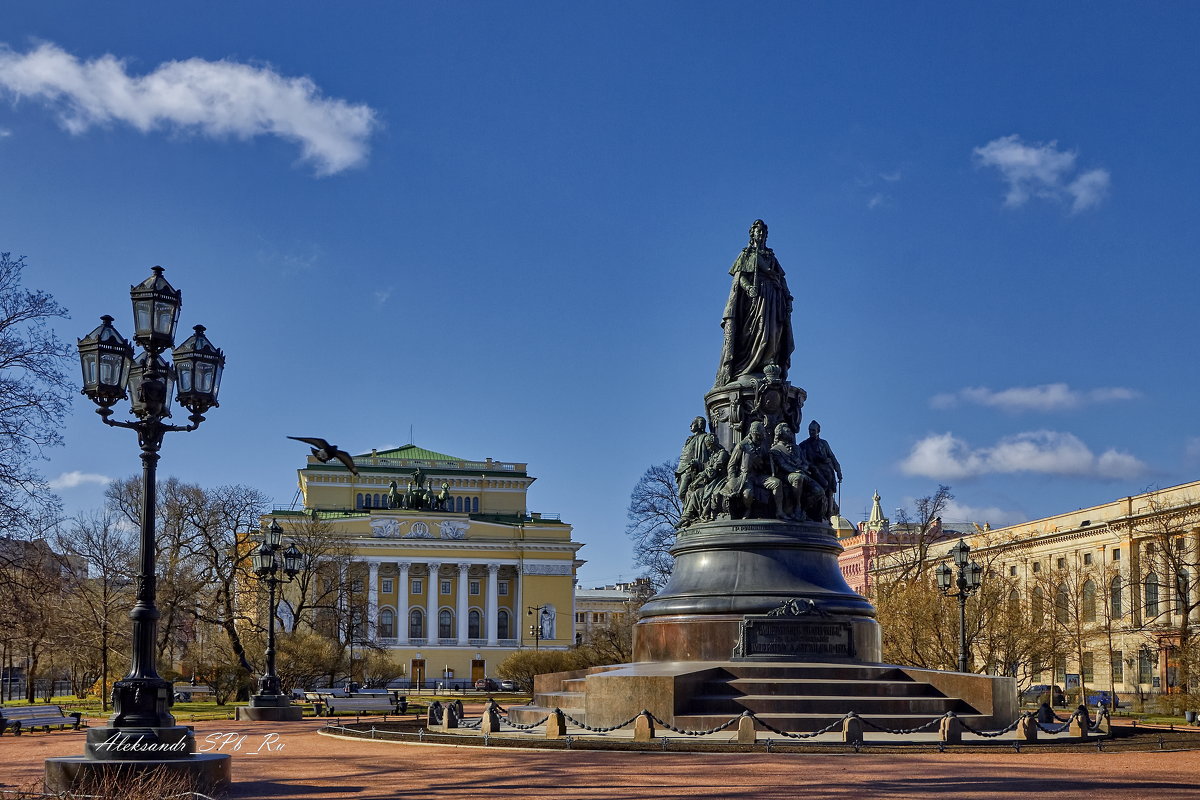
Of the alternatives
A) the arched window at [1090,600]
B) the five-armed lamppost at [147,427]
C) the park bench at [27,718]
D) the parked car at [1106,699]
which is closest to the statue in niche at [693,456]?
the five-armed lamppost at [147,427]

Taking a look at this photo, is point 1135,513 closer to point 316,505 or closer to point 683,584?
point 683,584

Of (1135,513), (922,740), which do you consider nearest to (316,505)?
(1135,513)

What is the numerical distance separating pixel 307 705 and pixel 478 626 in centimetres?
6949

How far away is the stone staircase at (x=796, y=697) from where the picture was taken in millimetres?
21672

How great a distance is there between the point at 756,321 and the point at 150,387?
16530 mm

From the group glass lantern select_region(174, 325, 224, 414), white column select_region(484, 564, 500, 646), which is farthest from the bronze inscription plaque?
white column select_region(484, 564, 500, 646)

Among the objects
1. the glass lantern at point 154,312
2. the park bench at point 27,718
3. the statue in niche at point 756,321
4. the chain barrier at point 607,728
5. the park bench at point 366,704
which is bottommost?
the park bench at point 366,704

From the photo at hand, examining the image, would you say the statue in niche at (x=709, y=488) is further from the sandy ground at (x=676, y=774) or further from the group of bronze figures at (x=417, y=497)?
the group of bronze figures at (x=417, y=497)

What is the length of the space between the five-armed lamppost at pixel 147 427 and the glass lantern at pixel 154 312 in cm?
1

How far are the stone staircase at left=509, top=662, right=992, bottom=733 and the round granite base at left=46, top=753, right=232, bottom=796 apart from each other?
384 inches

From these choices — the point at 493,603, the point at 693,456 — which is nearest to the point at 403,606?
the point at 493,603

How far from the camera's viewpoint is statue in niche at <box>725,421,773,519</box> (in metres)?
26.8

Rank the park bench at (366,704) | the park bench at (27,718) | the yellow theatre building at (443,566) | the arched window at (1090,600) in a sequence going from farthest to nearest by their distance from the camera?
the yellow theatre building at (443,566)
the arched window at (1090,600)
the park bench at (366,704)
the park bench at (27,718)

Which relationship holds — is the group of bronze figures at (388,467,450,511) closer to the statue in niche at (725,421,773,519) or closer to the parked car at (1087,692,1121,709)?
the parked car at (1087,692,1121,709)
